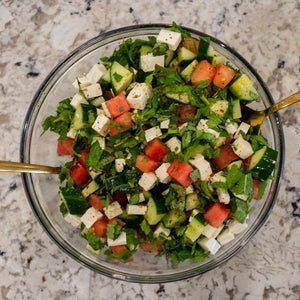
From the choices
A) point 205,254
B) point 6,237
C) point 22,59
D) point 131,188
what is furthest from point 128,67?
point 6,237

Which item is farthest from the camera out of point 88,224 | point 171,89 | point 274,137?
point 274,137

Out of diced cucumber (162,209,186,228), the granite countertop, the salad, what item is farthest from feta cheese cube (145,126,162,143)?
the granite countertop

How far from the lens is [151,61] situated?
5.81 ft

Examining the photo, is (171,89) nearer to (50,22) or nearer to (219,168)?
(219,168)

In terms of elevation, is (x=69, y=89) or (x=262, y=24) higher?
(x=262, y=24)

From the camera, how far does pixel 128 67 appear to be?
186 cm

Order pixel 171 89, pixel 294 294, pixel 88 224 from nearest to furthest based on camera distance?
pixel 171 89 → pixel 88 224 → pixel 294 294

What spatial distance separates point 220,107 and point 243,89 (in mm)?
163

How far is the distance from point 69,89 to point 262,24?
1261 millimetres

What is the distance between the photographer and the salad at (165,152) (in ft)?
5.58

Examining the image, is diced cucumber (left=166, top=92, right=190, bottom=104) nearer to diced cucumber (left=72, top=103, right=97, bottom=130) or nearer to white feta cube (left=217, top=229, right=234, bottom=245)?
diced cucumber (left=72, top=103, right=97, bottom=130)

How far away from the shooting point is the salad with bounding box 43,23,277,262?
1.70 metres

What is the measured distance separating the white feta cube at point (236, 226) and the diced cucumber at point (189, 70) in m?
0.77

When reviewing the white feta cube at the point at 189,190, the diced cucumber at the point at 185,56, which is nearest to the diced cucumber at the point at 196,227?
the white feta cube at the point at 189,190
